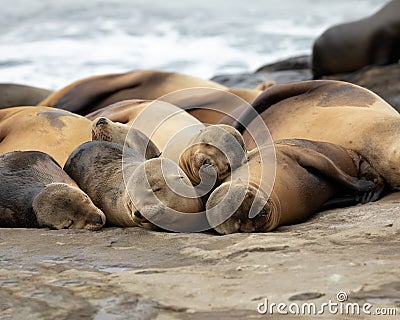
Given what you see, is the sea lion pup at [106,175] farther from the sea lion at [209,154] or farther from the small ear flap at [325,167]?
the small ear flap at [325,167]

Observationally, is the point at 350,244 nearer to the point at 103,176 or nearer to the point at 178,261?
the point at 178,261

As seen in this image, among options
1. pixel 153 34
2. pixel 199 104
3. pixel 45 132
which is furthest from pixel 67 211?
pixel 153 34

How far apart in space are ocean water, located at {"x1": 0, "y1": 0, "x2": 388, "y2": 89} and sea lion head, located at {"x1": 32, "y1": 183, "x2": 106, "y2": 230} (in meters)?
10.4

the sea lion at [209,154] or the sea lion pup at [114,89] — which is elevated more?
the sea lion at [209,154]

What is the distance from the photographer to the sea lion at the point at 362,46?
10.8 metres

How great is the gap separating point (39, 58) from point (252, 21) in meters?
6.61

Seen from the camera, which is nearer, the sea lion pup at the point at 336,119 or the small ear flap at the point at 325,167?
the small ear flap at the point at 325,167

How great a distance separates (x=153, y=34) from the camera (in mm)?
19203

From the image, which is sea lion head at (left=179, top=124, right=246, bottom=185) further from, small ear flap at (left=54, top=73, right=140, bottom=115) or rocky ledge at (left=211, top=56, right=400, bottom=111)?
rocky ledge at (left=211, top=56, right=400, bottom=111)

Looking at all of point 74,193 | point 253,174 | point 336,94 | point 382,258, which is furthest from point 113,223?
point 336,94

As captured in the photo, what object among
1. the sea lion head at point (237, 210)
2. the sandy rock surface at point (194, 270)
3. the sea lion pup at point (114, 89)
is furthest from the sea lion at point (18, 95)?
the sea lion head at point (237, 210)

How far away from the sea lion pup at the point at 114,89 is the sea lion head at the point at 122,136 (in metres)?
2.12

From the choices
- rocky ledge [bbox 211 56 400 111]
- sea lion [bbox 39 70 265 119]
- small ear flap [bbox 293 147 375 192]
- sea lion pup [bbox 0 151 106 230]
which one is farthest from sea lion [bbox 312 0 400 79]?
sea lion pup [bbox 0 151 106 230]

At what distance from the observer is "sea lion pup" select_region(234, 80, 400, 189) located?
4441 mm
